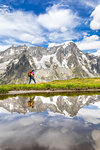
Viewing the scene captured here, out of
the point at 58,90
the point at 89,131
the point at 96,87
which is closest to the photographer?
the point at 89,131

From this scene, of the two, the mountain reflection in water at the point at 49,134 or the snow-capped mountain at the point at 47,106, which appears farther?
the snow-capped mountain at the point at 47,106

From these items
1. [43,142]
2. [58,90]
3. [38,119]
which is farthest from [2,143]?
[58,90]

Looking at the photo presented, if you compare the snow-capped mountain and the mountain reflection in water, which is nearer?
the mountain reflection in water

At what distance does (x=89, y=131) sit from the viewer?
320 inches

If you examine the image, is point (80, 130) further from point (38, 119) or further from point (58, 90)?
point (58, 90)

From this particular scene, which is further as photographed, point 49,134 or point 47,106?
point 47,106

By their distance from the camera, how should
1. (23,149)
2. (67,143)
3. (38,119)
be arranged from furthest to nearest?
1. (38,119)
2. (67,143)
3. (23,149)

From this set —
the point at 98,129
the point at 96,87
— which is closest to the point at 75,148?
the point at 98,129

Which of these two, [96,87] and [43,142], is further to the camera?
[96,87]

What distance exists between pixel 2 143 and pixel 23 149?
127 cm

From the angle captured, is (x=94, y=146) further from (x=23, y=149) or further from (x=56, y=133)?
(x=23, y=149)

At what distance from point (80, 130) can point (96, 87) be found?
108ft

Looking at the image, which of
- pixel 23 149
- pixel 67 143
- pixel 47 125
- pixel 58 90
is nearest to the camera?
pixel 23 149

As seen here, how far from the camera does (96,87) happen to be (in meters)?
39.2
